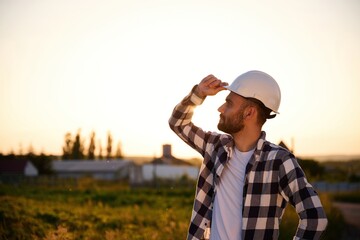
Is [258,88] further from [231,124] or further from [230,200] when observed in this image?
[230,200]

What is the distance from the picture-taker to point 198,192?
11.8 ft

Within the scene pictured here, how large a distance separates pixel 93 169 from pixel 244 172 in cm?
5706

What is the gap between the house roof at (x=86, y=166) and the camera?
189 ft

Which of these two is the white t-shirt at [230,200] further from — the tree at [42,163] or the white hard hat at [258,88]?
the tree at [42,163]

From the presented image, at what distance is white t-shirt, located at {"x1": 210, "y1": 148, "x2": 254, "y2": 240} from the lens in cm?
336

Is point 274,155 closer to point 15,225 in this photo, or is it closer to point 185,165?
point 15,225

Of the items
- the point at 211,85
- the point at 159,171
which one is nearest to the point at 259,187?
the point at 211,85

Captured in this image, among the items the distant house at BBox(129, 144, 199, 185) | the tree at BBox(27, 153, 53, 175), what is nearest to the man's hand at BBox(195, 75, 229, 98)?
A: the distant house at BBox(129, 144, 199, 185)

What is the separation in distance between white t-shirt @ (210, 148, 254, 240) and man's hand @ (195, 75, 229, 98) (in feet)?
1.36

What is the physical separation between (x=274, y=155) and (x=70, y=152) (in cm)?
6372

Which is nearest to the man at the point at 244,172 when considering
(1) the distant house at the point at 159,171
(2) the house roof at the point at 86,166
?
(1) the distant house at the point at 159,171

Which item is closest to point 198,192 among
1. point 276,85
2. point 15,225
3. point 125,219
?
point 276,85

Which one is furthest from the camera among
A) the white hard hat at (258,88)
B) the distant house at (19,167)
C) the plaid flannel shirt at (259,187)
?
the distant house at (19,167)

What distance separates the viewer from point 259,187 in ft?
10.8
